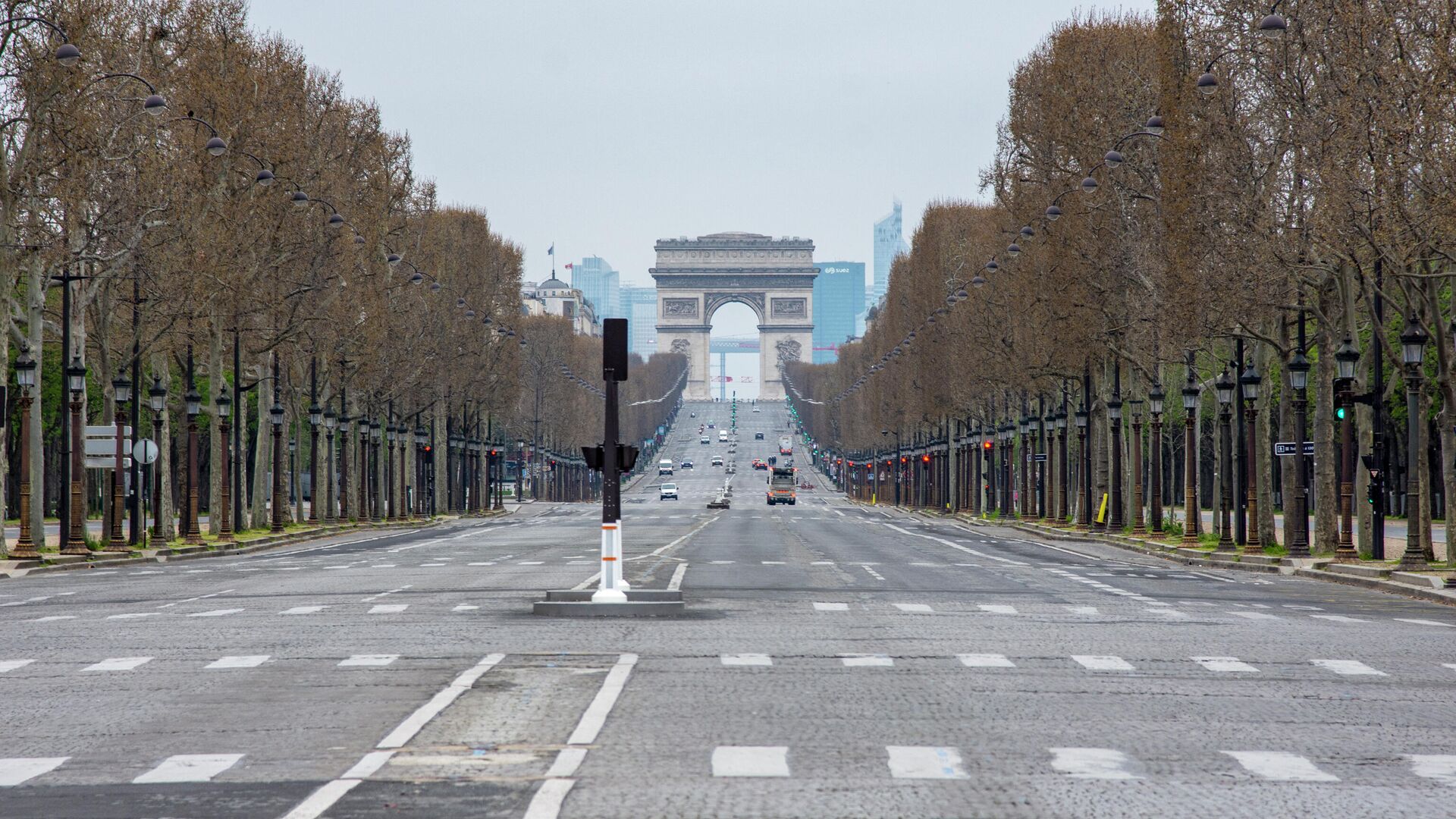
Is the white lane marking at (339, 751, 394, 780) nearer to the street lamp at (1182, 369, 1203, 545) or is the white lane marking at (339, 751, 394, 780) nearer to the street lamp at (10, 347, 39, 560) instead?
the street lamp at (10, 347, 39, 560)

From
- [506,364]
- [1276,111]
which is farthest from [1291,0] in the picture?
[506,364]

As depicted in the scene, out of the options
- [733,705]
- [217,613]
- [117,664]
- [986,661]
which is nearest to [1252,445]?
[217,613]

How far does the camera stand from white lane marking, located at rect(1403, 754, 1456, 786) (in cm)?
881

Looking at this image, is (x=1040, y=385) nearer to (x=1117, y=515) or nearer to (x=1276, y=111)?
(x=1117, y=515)

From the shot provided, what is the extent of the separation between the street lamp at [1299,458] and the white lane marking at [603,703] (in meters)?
23.5

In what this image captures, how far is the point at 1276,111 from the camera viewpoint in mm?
35688

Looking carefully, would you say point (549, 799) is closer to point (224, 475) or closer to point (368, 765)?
point (368, 765)

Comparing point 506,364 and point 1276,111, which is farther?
point 506,364

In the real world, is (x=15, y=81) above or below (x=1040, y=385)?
above

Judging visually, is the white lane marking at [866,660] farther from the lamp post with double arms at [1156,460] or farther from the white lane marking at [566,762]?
the lamp post with double arms at [1156,460]

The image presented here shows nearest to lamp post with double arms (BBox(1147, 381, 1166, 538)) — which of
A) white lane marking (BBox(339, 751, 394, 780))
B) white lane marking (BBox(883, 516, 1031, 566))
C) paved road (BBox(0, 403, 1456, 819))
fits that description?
white lane marking (BBox(883, 516, 1031, 566))

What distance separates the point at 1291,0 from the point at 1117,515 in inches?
927

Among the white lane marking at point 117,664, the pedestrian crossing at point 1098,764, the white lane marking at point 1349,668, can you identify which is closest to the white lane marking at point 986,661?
the white lane marking at point 1349,668

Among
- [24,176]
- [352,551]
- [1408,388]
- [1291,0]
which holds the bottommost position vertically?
[352,551]
